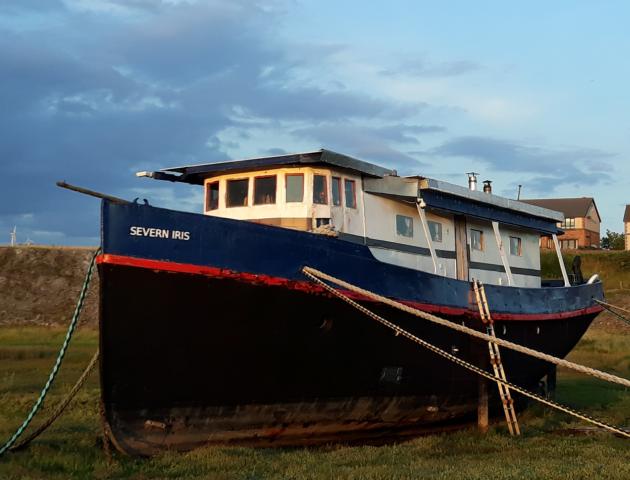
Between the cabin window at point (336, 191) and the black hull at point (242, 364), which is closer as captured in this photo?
the black hull at point (242, 364)

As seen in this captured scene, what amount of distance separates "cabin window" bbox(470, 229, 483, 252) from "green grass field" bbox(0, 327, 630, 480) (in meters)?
3.81

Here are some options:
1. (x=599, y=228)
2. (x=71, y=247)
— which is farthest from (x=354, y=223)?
(x=599, y=228)

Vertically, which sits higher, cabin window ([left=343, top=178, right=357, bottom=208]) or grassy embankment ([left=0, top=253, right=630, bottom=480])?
cabin window ([left=343, top=178, right=357, bottom=208])

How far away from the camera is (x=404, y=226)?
1455 cm

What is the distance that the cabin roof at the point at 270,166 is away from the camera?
1262 cm

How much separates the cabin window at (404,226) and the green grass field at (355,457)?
3.78 m

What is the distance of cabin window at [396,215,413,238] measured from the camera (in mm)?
14414

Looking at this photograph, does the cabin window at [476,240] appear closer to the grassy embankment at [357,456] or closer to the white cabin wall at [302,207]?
the grassy embankment at [357,456]

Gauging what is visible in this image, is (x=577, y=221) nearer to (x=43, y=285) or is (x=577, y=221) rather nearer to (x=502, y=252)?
(x=43, y=285)

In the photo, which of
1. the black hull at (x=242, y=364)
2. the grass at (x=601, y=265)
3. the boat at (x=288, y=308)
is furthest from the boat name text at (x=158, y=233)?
the grass at (x=601, y=265)

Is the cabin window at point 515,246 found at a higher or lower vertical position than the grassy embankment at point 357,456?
higher

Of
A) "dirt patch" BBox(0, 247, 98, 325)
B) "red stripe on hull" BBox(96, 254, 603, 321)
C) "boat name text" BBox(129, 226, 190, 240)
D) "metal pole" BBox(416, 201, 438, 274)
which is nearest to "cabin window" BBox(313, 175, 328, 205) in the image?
"red stripe on hull" BBox(96, 254, 603, 321)

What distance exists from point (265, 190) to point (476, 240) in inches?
228

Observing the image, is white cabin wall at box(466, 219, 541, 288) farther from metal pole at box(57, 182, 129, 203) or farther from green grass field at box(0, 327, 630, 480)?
metal pole at box(57, 182, 129, 203)
